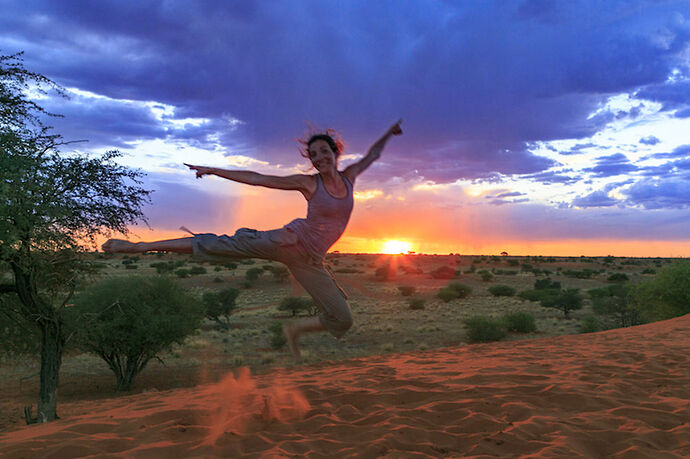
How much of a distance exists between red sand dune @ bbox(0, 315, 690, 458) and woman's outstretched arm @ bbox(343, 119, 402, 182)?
3079mm

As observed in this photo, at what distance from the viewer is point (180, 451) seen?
4895mm

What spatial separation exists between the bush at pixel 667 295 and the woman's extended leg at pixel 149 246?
22201mm

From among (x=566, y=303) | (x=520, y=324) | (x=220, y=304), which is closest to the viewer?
(x=520, y=324)

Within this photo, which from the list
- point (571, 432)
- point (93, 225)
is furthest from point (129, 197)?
point (571, 432)

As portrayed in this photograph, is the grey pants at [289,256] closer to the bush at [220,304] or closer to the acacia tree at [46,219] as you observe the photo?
the acacia tree at [46,219]

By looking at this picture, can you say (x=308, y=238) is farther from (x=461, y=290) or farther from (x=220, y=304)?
(x=461, y=290)

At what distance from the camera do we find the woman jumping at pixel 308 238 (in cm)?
512

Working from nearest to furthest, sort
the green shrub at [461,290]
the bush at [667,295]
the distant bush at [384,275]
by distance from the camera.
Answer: the bush at [667,295] < the green shrub at [461,290] < the distant bush at [384,275]

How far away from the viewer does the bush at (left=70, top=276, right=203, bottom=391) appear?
16.3m

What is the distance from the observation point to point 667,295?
68.8 ft

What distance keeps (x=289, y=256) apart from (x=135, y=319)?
13419mm

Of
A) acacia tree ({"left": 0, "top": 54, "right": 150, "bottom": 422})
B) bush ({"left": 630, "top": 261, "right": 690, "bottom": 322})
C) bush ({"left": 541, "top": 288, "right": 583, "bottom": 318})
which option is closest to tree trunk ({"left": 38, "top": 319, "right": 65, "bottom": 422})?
acacia tree ({"left": 0, "top": 54, "right": 150, "bottom": 422})

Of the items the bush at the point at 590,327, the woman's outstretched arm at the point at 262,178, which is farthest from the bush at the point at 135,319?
the bush at the point at 590,327

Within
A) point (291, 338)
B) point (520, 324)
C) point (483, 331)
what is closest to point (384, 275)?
point (520, 324)
